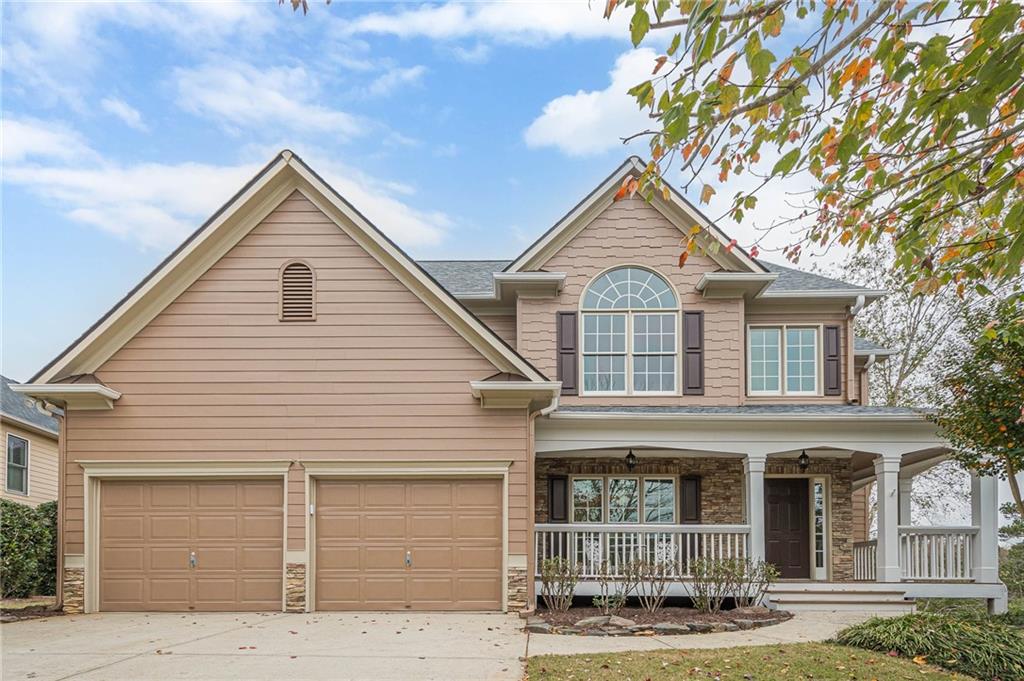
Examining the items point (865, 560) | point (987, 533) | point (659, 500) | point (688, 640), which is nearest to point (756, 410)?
point (659, 500)

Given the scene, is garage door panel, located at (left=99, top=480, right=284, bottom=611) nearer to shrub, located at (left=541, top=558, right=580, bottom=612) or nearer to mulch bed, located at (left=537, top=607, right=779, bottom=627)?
shrub, located at (left=541, top=558, right=580, bottom=612)

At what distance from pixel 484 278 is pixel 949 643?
10.9 m

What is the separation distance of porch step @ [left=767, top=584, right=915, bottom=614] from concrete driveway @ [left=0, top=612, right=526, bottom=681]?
4341 mm

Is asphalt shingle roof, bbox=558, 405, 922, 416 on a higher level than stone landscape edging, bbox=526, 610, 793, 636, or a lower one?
higher

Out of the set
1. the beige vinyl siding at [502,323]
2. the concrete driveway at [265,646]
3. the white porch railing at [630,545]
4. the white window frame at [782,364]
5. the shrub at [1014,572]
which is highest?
the beige vinyl siding at [502,323]

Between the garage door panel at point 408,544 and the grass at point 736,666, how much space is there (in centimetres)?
371

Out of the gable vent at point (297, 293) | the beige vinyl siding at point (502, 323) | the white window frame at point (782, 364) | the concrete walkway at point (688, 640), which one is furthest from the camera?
the beige vinyl siding at point (502, 323)

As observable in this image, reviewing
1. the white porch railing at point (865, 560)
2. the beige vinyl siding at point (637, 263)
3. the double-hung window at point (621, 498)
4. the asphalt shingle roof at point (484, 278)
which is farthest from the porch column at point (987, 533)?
the double-hung window at point (621, 498)

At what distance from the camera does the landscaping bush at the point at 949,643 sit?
26.1 feet

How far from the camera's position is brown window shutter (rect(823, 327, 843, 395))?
49.3ft

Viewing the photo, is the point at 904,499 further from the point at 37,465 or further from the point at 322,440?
the point at 37,465

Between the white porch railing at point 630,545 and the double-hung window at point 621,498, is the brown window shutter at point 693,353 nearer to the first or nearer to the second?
the double-hung window at point 621,498

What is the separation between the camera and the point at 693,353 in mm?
14781

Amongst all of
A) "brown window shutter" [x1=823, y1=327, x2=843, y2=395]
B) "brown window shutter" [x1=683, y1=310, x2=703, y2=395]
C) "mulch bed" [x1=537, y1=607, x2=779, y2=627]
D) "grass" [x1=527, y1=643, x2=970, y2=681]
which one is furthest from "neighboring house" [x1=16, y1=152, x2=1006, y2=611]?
"grass" [x1=527, y1=643, x2=970, y2=681]
